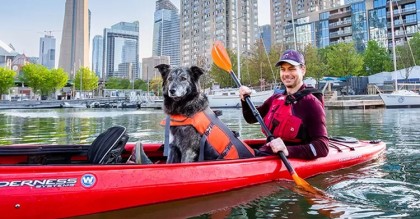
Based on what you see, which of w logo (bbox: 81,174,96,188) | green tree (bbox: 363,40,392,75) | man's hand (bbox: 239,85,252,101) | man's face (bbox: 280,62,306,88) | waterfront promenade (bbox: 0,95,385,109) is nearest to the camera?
w logo (bbox: 81,174,96,188)

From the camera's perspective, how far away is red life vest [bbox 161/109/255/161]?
15.7 ft

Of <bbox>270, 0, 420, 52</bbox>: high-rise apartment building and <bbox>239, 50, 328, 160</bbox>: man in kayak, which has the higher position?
<bbox>270, 0, 420, 52</bbox>: high-rise apartment building

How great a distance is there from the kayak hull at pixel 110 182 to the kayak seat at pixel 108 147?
641 mm

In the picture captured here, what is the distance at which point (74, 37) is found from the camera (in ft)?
614

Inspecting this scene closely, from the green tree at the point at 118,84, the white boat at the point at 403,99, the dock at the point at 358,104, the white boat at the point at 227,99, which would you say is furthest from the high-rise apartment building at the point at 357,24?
the green tree at the point at 118,84

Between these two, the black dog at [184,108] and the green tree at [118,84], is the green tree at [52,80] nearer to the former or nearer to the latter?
the green tree at [118,84]

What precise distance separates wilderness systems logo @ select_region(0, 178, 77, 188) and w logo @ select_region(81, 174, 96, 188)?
3.6 inches

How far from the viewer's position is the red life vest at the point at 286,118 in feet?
17.3

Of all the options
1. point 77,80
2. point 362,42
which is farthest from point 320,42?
point 77,80

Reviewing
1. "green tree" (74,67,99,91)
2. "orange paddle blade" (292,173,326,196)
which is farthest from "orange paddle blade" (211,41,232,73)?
"green tree" (74,67,99,91)

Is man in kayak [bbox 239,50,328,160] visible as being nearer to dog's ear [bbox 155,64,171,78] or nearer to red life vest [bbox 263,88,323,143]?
red life vest [bbox 263,88,323,143]

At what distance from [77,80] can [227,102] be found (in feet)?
194

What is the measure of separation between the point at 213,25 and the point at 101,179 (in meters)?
122

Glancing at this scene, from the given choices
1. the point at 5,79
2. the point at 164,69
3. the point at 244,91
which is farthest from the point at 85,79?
the point at 164,69
